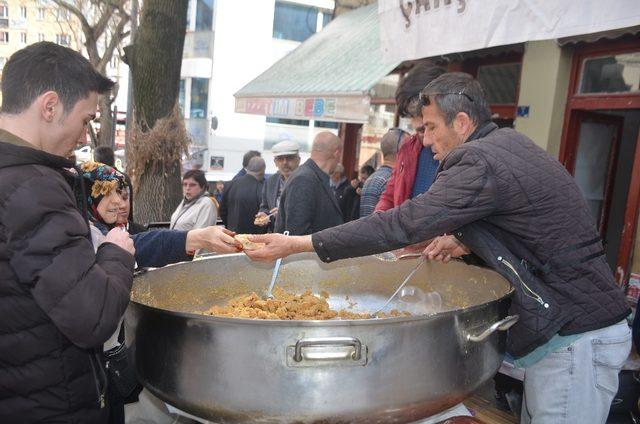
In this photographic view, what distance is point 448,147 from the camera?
202 centimetres

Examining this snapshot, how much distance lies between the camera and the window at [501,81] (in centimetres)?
600

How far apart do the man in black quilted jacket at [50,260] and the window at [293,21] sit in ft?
71.6

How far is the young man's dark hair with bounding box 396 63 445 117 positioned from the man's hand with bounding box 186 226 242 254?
1265 millimetres

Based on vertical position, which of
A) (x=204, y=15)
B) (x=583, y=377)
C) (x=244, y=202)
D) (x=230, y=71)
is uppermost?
(x=204, y=15)

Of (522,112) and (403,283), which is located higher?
(522,112)

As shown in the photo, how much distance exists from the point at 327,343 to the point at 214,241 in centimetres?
98

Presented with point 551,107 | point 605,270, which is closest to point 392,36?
point 551,107

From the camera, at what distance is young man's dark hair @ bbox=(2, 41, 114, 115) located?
1.35 meters

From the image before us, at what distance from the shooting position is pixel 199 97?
21672 mm

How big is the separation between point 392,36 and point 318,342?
382 cm

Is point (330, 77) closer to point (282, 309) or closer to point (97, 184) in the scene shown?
point (97, 184)

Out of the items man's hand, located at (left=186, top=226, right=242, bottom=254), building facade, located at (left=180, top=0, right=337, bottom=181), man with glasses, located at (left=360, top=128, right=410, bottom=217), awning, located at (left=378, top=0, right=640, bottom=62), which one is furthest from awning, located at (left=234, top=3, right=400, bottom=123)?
building facade, located at (left=180, top=0, right=337, bottom=181)

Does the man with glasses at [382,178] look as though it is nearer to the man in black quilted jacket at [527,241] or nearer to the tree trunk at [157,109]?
the man in black quilted jacket at [527,241]

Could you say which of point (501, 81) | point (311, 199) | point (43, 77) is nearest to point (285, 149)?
point (311, 199)
